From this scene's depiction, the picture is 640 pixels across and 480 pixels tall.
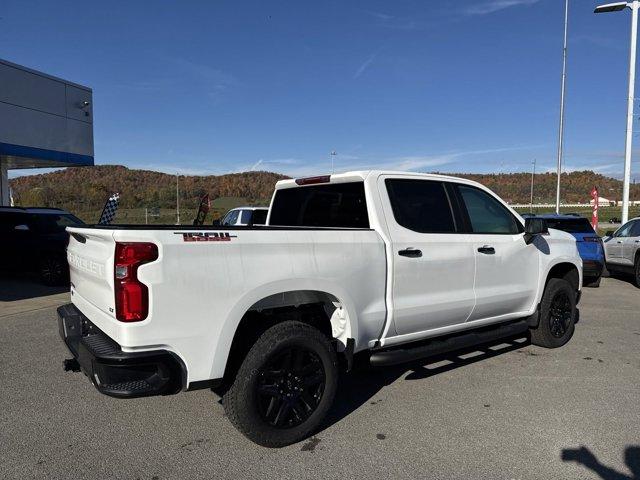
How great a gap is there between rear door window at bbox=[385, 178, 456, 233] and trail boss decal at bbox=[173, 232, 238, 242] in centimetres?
161

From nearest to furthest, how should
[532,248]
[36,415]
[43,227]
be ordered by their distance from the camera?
1. [36,415]
2. [532,248]
3. [43,227]

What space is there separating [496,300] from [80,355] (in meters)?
3.72

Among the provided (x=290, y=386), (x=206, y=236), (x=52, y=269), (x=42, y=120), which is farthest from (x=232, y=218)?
(x=206, y=236)

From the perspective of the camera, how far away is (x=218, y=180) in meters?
90.5

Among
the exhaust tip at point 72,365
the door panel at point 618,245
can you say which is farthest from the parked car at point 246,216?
the exhaust tip at point 72,365

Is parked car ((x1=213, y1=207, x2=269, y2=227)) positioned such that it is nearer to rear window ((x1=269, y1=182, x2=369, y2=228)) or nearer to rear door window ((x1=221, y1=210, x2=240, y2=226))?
rear door window ((x1=221, y1=210, x2=240, y2=226))

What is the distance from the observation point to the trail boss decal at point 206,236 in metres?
3.09

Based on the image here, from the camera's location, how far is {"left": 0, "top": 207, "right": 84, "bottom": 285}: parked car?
10.9 metres

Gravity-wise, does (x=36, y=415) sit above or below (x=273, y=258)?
below

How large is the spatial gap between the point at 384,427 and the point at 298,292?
1.26m

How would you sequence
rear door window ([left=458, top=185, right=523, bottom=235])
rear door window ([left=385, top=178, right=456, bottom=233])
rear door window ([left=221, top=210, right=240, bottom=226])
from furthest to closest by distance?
rear door window ([left=221, top=210, right=240, bottom=226]) < rear door window ([left=458, top=185, right=523, bottom=235]) < rear door window ([left=385, top=178, right=456, bottom=233])

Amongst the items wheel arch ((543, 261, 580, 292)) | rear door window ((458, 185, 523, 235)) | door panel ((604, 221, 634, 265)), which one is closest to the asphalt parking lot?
wheel arch ((543, 261, 580, 292))

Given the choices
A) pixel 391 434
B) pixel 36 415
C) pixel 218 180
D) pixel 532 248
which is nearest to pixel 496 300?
pixel 532 248

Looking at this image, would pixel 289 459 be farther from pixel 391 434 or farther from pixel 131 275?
Result: pixel 131 275
